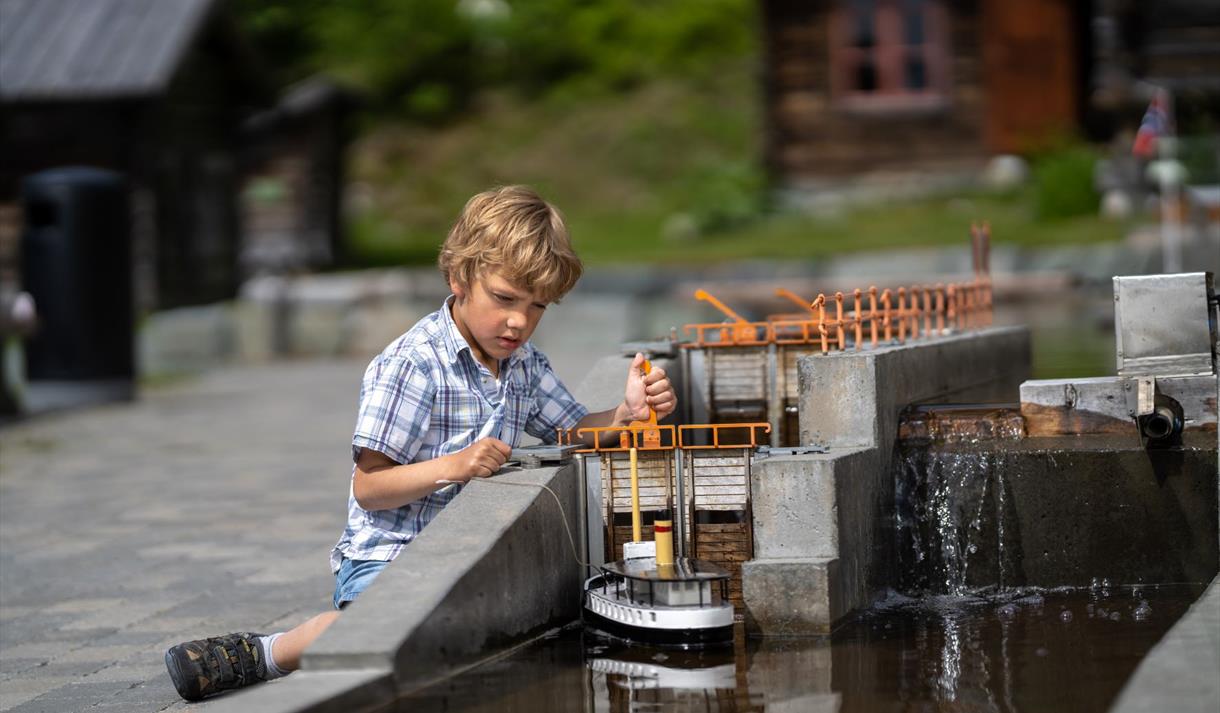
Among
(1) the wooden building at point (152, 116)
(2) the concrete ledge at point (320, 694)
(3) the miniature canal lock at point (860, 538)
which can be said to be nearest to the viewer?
(2) the concrete ledge at point (320, 694)

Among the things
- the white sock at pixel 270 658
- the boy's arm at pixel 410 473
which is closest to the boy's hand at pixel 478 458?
the boy's arm at pixel 410 473

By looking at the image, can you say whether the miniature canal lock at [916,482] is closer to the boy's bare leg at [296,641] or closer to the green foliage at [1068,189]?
the boy's bare leg at [296,641]

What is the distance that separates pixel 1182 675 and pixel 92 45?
24.0 meters

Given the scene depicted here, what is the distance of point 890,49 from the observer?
1180 inches

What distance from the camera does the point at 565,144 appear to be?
4028cm

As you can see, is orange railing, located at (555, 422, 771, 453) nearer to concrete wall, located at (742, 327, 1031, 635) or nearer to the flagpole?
concrete wall, located at (742, 327, 1031, 635)

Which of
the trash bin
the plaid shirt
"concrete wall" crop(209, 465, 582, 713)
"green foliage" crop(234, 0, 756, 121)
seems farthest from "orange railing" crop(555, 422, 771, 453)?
"green foliage" crop(234, 0, 756, 121)

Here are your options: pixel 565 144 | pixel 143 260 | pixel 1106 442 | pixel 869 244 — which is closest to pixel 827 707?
pixel 1106 442

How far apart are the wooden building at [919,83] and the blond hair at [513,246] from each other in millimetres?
24213

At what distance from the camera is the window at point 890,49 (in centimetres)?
2992

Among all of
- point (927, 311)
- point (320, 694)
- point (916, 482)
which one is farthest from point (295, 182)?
point (320, 694)

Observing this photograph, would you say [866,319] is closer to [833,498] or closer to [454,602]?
[833,498]

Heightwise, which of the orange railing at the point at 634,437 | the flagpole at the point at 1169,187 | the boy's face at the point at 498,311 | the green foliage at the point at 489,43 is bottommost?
the orange railing at the point at 634,437

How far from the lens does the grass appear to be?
2830cm
